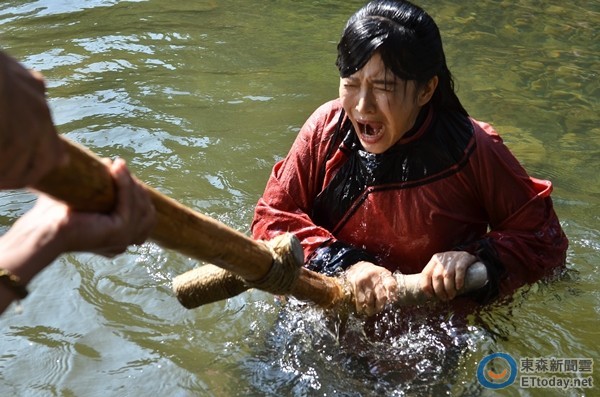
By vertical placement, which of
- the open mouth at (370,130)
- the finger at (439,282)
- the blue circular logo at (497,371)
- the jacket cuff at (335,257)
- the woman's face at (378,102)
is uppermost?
the woman's face at (378,102)

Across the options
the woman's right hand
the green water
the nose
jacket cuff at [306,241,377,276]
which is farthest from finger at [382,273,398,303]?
the nose

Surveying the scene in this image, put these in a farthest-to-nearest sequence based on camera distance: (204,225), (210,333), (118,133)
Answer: (118,133), (210,333), (204,225)

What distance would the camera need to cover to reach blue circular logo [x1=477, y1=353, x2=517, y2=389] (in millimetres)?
3666

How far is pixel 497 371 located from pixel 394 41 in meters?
1.51

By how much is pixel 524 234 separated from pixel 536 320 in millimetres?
827

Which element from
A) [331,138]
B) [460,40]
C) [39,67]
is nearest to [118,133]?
[39,67]

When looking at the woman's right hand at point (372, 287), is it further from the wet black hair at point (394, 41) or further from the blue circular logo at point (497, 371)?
the wet black hair at point (394, 41)

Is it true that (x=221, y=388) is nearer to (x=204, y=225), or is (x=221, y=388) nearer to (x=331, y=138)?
(x=331, y=138)

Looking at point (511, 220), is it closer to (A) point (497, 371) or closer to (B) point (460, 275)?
(B) point (460, 275)

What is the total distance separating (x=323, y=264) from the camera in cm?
355

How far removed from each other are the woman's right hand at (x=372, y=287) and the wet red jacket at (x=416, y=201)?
163mm

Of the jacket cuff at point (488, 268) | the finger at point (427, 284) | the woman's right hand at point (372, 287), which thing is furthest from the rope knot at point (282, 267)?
the jacket cuff at point (488, 268)

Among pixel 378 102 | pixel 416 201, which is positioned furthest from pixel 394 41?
pixel 416 201

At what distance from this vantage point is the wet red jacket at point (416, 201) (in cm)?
346
